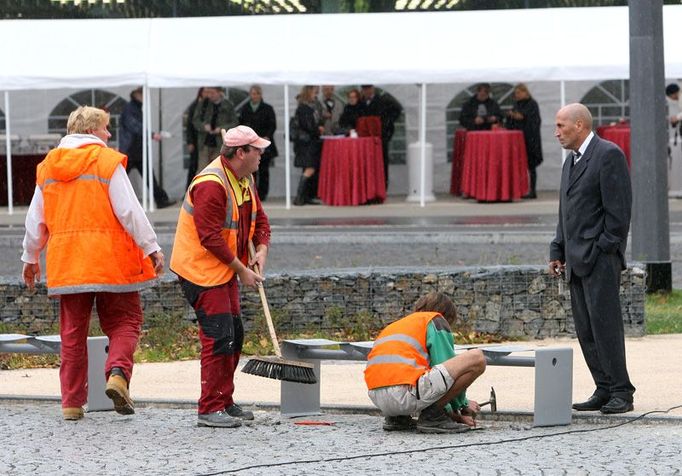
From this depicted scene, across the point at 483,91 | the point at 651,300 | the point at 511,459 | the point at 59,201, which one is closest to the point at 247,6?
the point at 483,91

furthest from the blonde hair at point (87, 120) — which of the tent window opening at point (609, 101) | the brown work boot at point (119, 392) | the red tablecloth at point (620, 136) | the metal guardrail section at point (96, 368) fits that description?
the tent window opening at point (609, 101)

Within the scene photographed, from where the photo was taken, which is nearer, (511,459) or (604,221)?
(511,459)

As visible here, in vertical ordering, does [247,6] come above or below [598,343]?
above

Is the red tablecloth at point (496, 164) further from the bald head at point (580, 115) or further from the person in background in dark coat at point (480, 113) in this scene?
the bald head at point (580, 115)

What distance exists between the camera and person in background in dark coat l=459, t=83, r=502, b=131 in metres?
23.9

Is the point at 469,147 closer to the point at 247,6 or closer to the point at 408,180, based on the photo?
the point at 408,180

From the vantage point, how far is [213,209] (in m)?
8.18

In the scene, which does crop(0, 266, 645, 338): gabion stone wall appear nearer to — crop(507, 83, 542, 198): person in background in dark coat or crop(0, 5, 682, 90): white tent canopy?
crop(0, 5, 682, 90): white tent canopy

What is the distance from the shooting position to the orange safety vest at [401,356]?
7953mm

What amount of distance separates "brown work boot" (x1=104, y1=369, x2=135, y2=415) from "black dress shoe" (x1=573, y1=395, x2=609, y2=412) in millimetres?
2413

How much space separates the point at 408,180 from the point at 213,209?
1701cm

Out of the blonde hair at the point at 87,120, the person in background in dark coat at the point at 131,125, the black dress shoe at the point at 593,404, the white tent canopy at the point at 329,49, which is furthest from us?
the person in background in dark coat at the point at 131,125

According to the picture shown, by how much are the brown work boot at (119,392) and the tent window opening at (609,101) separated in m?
18.6

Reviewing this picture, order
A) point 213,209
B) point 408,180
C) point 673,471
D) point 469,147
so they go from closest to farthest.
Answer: point 673,471
point 213,209
point 469,147
point 408,180
